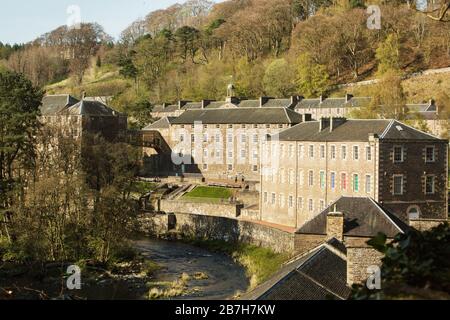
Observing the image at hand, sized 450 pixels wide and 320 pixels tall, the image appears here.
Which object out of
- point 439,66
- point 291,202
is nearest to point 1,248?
point 291,202

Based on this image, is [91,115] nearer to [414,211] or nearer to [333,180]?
[333,180]

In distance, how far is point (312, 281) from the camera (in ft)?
65.2

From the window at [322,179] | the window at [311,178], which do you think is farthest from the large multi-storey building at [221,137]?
the window at [322,179]

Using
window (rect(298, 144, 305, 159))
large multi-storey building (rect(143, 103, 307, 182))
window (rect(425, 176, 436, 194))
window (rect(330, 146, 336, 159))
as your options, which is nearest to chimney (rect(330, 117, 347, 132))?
window (rect(330, 146, 336, 159))

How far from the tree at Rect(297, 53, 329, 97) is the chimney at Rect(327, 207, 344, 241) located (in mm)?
59663

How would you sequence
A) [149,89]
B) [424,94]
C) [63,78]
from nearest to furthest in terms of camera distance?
[424,94] < [149,89] < [63,78]

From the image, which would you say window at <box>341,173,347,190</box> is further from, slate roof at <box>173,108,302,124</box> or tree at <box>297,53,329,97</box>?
tree at <box>297,53,329,97</box>

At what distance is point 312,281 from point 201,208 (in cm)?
3633

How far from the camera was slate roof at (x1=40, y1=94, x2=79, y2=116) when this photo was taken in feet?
212

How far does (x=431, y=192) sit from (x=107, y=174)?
69.9ft

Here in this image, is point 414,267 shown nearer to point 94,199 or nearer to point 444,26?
point 94,199

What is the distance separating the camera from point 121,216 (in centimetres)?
4169

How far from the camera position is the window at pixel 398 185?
137 ft

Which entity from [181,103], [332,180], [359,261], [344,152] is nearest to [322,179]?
[332,180]
